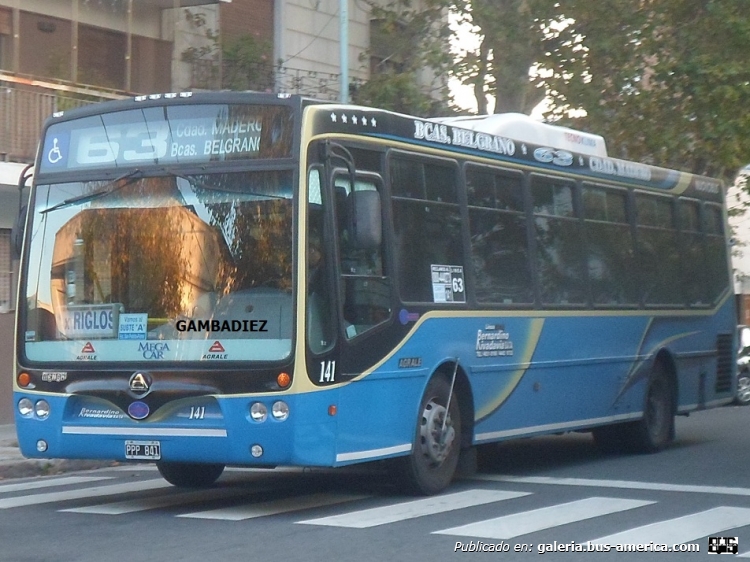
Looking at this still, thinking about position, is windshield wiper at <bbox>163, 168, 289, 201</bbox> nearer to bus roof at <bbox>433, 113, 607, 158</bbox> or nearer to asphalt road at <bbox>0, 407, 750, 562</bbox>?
asphalt road at <bbox>0, 407, 750, 562</bbox>

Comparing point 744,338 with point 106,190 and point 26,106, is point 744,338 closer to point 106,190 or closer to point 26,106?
point 26,106

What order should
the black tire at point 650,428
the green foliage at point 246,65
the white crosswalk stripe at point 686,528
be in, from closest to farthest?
the white crosswalk stripe at point 686,528 → the black tire at point 650,428 → the green foliage at point 246,65

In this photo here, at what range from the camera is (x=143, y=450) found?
9.70m

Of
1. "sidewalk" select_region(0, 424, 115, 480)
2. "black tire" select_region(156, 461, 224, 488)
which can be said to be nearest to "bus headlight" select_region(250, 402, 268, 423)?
"black tire" select_region(156, 461, 224, 488)

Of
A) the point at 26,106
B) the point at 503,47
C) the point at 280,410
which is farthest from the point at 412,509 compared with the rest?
the point at 503,47

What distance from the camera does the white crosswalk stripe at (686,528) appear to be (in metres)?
8.67

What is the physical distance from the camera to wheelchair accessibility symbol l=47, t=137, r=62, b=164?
412 inches

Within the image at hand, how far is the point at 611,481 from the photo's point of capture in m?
12.1

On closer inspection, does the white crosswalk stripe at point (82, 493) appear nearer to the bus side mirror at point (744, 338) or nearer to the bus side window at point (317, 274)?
the bus side window at point (317, 274)

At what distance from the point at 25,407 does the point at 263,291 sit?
7.11 feet

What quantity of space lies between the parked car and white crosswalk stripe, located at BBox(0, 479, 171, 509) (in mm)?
15850

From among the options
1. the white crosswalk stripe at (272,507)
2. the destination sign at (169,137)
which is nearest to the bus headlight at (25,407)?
the white crosswalk stripe at (272,507)

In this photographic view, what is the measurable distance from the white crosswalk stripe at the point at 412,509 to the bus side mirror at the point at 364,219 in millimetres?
1949

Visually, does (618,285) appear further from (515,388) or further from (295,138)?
(295,138)
